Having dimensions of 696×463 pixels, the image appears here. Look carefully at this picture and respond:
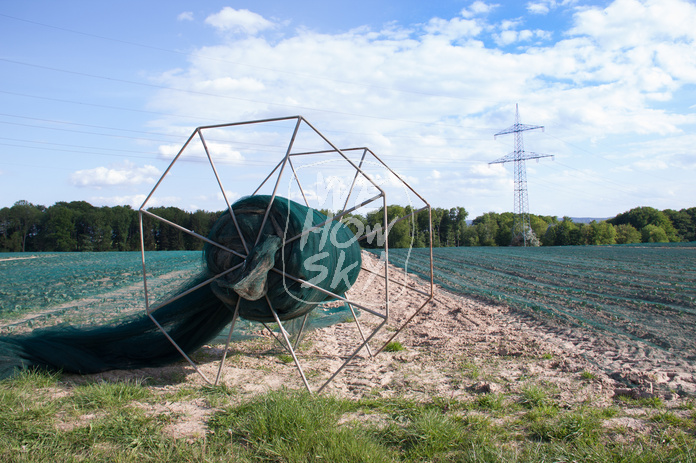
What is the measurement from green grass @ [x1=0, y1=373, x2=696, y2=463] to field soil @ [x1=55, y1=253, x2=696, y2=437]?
273 mm

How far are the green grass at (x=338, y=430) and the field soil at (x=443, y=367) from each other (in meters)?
0.27

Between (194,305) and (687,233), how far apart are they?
97410 millimetres

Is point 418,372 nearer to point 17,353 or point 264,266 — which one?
point 264,266

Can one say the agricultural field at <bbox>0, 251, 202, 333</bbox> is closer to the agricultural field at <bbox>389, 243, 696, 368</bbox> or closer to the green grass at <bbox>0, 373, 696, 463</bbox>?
the green grass at <bbox>0, 373, 696, 463</bbox>

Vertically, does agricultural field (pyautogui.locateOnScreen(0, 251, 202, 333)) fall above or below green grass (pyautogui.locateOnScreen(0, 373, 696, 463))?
above

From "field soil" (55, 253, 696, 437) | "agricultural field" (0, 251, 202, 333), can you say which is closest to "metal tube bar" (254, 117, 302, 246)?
"field soil" (55, 253, 696, 437)

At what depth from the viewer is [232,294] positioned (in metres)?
4.90

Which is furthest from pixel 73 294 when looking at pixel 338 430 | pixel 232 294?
pixel 338 430

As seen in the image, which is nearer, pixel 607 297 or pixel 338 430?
pixel 338 430

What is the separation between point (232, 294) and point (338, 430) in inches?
76.9

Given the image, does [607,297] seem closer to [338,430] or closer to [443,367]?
[443,367]

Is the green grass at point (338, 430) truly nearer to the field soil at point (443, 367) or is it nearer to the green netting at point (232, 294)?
the field soil at point (443, 367)

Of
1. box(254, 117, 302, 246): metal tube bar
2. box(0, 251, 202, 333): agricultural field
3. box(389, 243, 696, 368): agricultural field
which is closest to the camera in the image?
box(254, 117, 302, 246): metal tube bar

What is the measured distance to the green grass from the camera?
333cm
